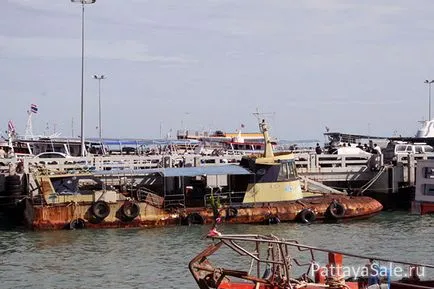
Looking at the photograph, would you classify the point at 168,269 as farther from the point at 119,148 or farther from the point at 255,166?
the point at 119,148

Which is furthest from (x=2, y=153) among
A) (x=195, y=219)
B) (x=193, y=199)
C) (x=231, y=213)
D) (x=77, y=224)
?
(x=231, y=213)

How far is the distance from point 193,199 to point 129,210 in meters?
4.27

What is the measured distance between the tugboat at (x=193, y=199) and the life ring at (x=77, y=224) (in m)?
0.04

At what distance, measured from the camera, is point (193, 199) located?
119 feet

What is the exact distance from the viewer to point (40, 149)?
2474 inches

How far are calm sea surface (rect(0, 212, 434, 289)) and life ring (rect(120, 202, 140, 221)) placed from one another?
73 cm

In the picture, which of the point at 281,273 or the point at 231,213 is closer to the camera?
the point at 281,273

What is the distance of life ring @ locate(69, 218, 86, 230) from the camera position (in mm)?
32156

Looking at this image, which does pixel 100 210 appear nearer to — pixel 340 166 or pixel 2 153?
pixel 340 166

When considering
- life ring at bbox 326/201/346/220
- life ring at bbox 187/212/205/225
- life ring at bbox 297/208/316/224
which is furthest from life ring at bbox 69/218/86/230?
life ring at bbox 326/201/346/220

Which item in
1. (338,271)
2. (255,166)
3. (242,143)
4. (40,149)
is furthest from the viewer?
(242,143)

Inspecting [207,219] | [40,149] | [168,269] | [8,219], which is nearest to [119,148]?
[40,149]

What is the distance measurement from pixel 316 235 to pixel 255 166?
18.6 ft

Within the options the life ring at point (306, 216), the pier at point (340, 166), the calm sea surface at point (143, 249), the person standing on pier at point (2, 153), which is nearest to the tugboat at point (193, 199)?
the life ring at point (306, 216)
